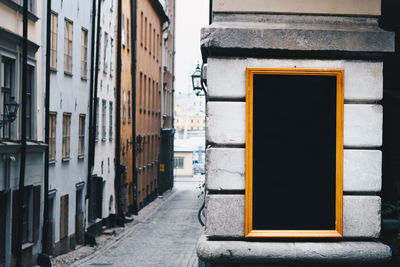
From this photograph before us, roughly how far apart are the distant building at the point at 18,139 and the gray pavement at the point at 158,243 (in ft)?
8.11

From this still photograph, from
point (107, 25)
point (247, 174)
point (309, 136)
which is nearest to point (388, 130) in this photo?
point (309, 136)

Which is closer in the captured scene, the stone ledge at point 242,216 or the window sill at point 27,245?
the stone ledge at point 242,216

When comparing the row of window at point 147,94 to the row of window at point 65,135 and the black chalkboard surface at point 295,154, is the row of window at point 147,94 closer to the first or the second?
the row of window at point 65,135

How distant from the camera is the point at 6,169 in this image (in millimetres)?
17875

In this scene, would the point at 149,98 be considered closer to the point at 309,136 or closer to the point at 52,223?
the point at 52,223

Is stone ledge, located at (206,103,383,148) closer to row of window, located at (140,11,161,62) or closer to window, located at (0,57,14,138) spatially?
window, located at (0,57,14,138)

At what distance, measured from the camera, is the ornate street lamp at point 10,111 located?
17141 millimetres

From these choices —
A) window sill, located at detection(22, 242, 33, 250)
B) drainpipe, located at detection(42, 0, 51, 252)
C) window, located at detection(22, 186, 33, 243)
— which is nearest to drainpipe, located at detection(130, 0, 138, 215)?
drainpipe, located at detection(42, 0, 51, 252)

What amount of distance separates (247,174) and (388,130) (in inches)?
68.2

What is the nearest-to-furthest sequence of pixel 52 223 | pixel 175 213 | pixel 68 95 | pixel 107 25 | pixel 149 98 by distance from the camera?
pixel 52 223 < pixel 68 95 < pixel 107 25 < pixel 175 213 < pixel 149 98

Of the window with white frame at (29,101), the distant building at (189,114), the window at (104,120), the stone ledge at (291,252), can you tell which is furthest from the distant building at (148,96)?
the distant building at (189,114)

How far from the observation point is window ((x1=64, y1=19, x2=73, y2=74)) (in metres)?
23.8

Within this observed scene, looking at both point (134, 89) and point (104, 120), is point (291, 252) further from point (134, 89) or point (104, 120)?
point (134, 89)

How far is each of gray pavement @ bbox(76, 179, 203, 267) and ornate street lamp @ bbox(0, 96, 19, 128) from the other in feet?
18.9
